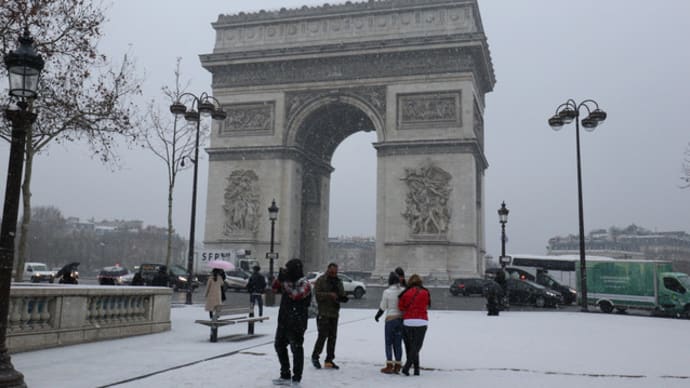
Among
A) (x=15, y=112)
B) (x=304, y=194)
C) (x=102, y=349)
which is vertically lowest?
(x=102, y=349)

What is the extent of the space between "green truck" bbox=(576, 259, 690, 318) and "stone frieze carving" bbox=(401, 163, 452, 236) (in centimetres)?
904

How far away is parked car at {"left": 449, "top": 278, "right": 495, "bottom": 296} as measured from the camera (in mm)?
29523

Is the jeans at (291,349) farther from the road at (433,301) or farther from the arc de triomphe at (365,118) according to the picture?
the arc de triomphe at (365,118)

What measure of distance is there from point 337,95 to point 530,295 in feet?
53.2

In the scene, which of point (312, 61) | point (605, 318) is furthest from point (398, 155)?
point (605, 318)

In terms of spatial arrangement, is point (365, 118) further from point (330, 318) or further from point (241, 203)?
point (330, 318)

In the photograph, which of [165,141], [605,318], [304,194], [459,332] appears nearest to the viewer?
[459,332]

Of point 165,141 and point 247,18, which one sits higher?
point 247,18

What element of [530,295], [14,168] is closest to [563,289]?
[530,295]

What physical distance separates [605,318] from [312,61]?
2322 cm

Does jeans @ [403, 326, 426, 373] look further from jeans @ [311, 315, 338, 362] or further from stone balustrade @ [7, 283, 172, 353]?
stone balustrade @ [7, 283, 172, 353]

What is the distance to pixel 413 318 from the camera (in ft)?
26.1

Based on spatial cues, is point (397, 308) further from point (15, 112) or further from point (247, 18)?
point (247, 18)

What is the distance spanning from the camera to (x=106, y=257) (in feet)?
348
